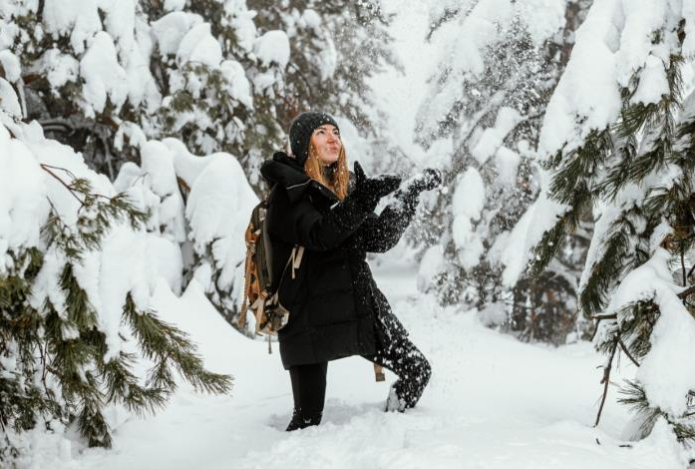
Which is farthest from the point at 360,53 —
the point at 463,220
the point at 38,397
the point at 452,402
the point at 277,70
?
the point at 38,397

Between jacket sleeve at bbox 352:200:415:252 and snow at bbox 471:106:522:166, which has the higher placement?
snow at bbox 471:106:522:166

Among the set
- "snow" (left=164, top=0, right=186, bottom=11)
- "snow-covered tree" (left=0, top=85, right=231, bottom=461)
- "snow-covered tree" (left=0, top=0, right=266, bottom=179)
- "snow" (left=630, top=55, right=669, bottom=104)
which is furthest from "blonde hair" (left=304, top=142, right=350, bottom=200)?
"snow" (left=164, top=0, right=186, bottom=11)

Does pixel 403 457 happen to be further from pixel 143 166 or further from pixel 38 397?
pixel 143 166

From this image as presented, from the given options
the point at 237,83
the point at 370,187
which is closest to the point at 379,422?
the point at 370,187

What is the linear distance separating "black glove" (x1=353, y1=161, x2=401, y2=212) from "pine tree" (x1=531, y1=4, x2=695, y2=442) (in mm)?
791

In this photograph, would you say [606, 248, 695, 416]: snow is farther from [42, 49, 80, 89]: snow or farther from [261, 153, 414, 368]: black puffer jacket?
[42, 49, 80, 89]: snow

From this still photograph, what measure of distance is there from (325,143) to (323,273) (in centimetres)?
72

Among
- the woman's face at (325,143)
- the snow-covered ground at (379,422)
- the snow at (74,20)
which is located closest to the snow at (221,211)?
the snow-covered ground at (379,422)

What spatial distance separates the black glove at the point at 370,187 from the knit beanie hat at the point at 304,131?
61 centimetres

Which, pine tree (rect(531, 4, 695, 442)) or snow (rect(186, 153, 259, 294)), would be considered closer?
pine tree (rect(531, 4, 695, 442))

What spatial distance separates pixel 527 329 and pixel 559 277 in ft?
4.19

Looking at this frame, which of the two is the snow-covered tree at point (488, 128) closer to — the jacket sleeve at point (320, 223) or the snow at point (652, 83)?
the snow at point (652, 83)

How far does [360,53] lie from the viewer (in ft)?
48.3

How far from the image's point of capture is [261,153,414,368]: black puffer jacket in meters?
3.51
